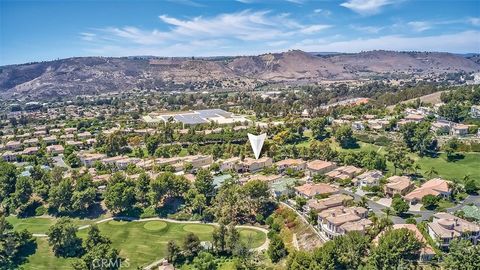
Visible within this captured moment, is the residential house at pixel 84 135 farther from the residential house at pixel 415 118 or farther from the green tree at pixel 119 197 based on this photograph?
the residential house at pixel 415 118

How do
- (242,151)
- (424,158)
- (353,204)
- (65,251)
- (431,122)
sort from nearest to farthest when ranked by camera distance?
(65,251), (353,204), (424,158), (242,151), (431,122)

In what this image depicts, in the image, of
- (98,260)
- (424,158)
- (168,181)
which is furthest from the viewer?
(424,158)

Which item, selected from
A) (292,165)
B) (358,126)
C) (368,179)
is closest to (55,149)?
(292,165)

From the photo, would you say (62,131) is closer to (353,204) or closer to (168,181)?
(168,181)

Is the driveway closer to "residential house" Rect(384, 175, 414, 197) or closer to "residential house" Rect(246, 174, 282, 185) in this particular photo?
"residential house" Rect(384, 175, 414, 197)

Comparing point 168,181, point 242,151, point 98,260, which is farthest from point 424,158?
point 98,260

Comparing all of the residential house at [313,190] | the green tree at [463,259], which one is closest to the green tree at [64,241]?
the residential house at [313,190]
